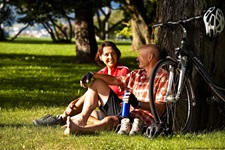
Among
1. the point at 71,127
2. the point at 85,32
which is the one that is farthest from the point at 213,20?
the point at 85,32

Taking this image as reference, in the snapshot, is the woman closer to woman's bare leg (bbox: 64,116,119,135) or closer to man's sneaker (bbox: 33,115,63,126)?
man's sneaker (bbox: 33,115,63,126)

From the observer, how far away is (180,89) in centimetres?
634

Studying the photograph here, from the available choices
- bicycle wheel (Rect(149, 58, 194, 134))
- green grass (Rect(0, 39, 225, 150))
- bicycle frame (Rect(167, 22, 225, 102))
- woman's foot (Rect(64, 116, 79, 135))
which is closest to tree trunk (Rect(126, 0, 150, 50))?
green grass (Rect(0, 39, 225, 150))

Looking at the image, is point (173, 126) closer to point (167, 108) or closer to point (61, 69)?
point (167, 108)

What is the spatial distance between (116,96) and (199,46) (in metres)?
1.06

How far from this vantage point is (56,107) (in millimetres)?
9062

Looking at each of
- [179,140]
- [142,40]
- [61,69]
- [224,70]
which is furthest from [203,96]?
[142,40]

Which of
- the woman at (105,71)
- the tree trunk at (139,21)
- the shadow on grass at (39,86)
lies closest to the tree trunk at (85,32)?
the shadow on grass at (39,86)

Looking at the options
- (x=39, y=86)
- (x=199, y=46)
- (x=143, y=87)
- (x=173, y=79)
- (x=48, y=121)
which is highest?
(x=199, y=46)

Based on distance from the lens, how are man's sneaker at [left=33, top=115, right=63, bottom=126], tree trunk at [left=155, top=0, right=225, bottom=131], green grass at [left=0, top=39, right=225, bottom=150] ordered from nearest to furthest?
green grass at [left=0, top=39, right=225, bottom=150] < tree trunk at [left=155, top=0, right=225, bottom=131] < man's sneaker at [left=33, top=115, right=63, bottom=126]

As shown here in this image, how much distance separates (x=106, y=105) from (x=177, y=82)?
861mm

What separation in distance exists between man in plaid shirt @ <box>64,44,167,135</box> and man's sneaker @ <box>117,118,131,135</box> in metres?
0.17

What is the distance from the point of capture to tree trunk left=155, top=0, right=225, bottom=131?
6.64 meters

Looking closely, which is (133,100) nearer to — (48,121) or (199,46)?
(199,46)
